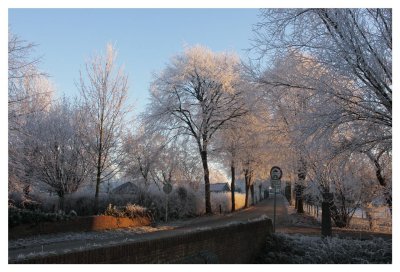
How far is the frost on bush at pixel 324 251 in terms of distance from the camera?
39.0ft

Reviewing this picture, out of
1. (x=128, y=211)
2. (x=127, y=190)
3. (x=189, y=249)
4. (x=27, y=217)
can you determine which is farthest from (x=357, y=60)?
(x=127, y=190)

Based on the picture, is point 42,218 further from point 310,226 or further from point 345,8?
point 345,8

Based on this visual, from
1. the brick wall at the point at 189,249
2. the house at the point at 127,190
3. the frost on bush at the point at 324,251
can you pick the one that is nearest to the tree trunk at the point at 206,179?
the house at the point at 127,190

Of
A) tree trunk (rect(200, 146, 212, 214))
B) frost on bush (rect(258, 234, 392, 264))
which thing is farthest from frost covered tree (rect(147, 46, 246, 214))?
frost on bush (rect(258, 234, 392, 264))

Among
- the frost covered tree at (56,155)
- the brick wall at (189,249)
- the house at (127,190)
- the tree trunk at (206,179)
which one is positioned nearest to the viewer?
the brick wall at (189,249)

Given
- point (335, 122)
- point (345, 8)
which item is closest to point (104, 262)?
point (335, 122)

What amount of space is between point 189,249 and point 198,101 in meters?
23.7

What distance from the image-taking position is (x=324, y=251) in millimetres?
12375

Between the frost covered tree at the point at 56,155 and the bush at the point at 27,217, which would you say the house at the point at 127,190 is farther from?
the bush at the point at 27,217

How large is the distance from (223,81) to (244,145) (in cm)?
497

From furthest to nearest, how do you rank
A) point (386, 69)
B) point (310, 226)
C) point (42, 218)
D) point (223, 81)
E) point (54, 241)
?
point (223, 81) → point (310, 226) → point (42, 218) → point (54, 241) → point (386, 69)

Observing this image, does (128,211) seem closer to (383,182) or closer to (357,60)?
(383,182)

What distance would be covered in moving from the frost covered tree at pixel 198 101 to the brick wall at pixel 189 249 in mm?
18433

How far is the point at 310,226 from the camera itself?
830 inches
